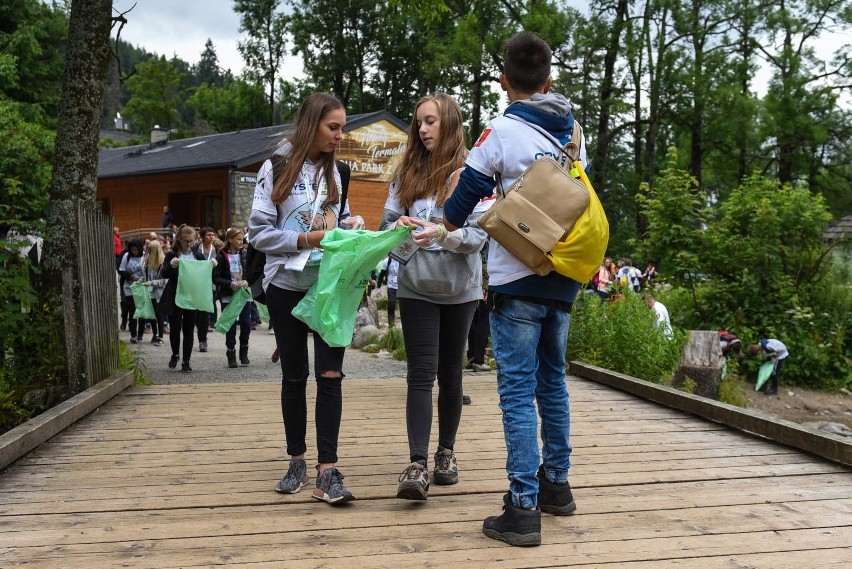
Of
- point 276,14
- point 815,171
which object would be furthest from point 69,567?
point 276,14

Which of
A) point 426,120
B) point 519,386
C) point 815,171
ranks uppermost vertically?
point 815,171

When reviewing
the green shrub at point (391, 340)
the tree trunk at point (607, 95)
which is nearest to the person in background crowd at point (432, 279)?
the green shrub at point (391, 340)

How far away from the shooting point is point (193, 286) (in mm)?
9797

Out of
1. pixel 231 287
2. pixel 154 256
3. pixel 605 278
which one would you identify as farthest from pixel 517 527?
pixel 605 278

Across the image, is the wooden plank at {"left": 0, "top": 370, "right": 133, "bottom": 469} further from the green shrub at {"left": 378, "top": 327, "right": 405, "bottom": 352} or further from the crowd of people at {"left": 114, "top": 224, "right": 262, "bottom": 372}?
the green shrub at {"left": 378, "top": 327, "right": 405, "bottom": 352}

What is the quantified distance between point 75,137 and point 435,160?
15.0 ft

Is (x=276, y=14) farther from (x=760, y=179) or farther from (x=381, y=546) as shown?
(x=381, y=546)

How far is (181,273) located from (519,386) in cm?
698

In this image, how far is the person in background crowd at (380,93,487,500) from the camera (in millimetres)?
4078

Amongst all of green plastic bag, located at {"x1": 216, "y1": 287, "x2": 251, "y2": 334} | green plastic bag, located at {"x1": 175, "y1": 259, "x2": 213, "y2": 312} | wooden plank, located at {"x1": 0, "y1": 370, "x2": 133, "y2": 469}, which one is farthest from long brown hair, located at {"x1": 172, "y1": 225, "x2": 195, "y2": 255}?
wooden plank, located at {"x1": 0, "y1": 370, "x2": 133, "y2": 469}

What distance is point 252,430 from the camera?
577 cm

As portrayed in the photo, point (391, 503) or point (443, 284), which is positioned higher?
point (443, 284)

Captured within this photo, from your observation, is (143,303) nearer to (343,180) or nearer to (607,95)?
(343,180)

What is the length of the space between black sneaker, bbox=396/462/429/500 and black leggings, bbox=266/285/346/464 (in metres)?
0.36
